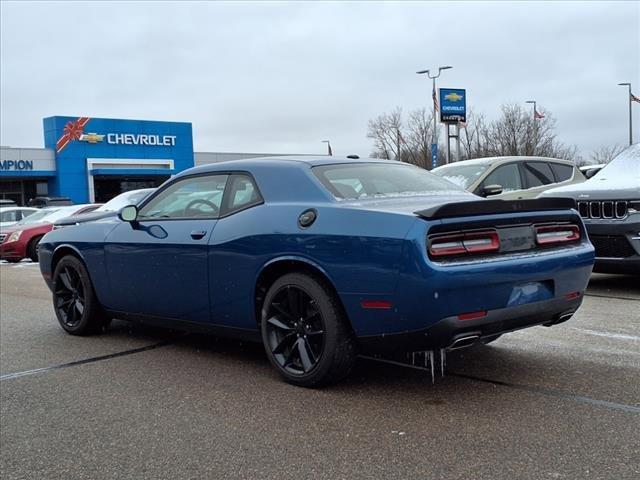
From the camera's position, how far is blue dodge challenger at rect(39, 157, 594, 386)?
12.6ft

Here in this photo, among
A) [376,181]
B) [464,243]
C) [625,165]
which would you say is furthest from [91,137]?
[464,243]

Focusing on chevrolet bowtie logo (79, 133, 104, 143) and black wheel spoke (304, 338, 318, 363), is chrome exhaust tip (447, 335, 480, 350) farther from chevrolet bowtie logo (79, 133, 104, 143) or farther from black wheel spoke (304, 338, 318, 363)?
chevrolet bowtie logo (79, 133, 104, 143)

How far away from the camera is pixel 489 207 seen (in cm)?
404

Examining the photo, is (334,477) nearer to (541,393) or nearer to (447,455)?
(447,455)

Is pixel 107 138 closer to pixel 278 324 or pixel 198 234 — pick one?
pixel 198 234

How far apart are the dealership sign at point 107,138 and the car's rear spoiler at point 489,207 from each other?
43624 mm

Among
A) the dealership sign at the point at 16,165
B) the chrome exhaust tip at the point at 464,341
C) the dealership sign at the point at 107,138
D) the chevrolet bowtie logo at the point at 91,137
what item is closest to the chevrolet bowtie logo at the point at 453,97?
the dealership sign at the point at 107,138

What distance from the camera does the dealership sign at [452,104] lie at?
37250 mm

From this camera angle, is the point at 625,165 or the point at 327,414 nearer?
the point at 327,414

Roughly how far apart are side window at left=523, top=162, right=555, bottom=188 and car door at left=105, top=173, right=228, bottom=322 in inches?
271

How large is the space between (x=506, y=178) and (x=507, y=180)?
0.12 feet

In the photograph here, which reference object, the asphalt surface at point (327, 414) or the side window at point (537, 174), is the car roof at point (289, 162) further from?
the side window at point (537, 174)

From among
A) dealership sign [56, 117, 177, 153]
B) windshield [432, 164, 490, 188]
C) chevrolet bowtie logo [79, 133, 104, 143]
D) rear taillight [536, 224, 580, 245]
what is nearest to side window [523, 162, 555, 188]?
windshield [432, 164, 490, 188]

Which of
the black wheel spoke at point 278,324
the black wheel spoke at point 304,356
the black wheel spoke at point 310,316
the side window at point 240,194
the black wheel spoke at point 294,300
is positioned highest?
the side window at point 240,194
